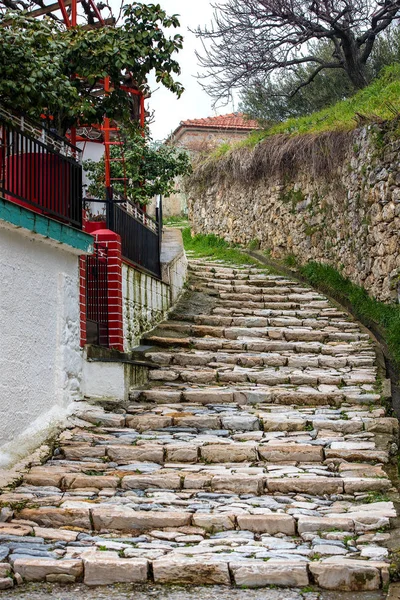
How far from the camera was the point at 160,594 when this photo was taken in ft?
14.4

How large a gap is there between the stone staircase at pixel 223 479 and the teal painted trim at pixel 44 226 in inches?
64.2

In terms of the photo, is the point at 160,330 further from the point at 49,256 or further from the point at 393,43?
the point at 393,43

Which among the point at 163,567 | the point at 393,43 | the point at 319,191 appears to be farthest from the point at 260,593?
the point at 393,43

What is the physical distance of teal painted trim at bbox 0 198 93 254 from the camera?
246 inches

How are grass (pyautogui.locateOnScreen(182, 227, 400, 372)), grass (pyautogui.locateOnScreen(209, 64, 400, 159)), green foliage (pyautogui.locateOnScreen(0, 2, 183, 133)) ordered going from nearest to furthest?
green foliage (pyautogui.locateOnScreen(0, 2, 183, 133)) → grass (pyautogui.locateOnScreen(182, 227, 400, 372)) → grass (pyautogui.locateOnScreen(209, 64, 400, 159))

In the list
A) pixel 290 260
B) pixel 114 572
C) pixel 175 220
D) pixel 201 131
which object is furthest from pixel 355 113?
pixel 201 131

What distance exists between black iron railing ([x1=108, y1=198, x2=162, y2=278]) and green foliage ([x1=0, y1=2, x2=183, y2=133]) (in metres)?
1.19

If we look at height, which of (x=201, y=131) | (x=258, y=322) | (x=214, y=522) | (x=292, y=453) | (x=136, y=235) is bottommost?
(x=214, y=522)

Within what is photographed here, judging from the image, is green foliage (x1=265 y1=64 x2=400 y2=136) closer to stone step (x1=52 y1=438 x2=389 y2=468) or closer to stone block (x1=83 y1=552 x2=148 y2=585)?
stone step (x1=52 y1=438 x2=389 y2=468)

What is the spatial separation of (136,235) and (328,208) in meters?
4.36

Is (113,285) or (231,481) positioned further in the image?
(113,285)

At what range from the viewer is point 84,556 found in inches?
184

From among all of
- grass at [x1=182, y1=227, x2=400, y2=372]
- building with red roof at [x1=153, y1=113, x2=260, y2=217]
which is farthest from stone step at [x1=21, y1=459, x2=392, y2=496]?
building with red roof at [x1=153, y1=113, x2=260, y2=217]

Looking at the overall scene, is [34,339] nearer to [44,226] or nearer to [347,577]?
[44,226]
